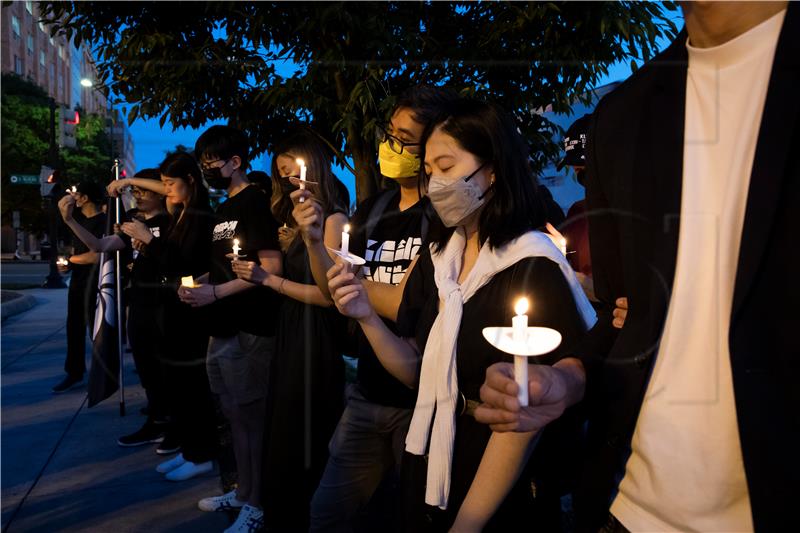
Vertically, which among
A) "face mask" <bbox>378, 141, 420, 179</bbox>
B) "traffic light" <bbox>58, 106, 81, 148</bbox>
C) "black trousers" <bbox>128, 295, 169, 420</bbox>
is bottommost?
"black trousers" <bbox>128, 295, 169, 420</bbox>

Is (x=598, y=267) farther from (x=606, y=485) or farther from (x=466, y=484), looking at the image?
(x=466, y=484)

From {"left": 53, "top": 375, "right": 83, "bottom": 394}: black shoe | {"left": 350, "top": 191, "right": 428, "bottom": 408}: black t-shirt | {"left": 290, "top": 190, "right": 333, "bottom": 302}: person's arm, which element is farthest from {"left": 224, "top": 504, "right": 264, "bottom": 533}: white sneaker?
{"left": 53, "top": 375, "right": 83, "bottom": 394}: black shoe

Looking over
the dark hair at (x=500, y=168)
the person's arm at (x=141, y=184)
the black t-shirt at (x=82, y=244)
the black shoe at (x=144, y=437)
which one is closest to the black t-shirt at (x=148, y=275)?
the person's arm at (x=141, y=184)

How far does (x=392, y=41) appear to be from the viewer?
223 inches

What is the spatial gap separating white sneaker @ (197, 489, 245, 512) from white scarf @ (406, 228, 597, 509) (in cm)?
282

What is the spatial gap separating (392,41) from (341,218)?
2.65 meters

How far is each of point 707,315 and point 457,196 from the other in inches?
38.8

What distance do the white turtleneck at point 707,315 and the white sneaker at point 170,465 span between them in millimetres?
4655

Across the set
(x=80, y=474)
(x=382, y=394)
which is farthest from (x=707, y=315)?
(x=80, y=474)

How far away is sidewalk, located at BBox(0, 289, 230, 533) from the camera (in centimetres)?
434

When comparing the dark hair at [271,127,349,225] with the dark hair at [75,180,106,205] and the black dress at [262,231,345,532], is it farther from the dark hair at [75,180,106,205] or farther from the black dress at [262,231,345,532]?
the dark hair at [75,180,106,205]

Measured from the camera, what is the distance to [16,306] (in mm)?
15445

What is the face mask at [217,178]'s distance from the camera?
4.50 m

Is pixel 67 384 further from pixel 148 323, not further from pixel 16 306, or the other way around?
pixel 16 306
